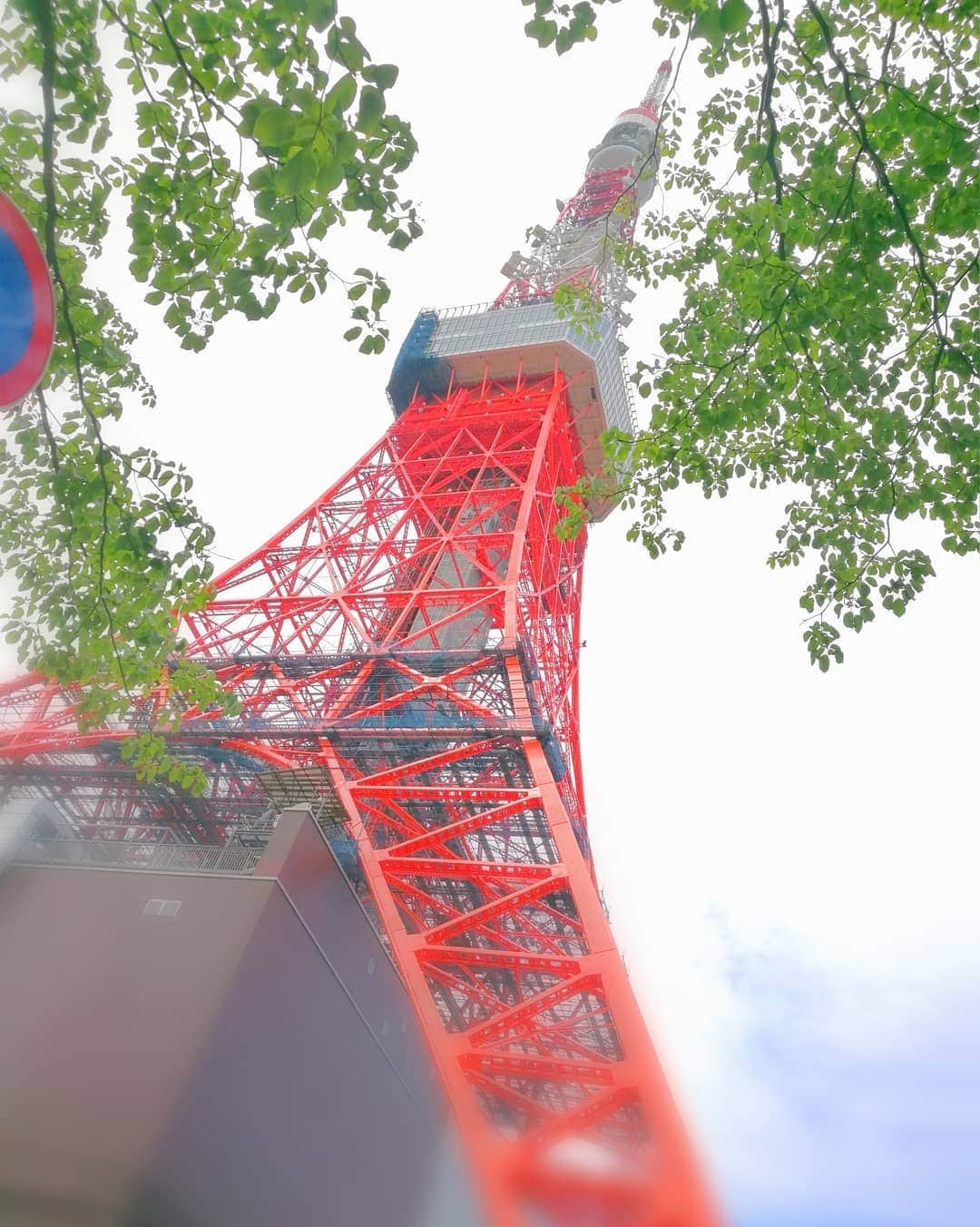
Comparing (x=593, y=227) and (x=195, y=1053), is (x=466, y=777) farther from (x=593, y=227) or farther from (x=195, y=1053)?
(x=593, y=227)

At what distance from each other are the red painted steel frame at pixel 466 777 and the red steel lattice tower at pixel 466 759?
0.16ft

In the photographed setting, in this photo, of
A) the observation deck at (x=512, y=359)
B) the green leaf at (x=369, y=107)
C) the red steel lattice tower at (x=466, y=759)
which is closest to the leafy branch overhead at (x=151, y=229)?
A: the green leaf at (x=369, y=107)

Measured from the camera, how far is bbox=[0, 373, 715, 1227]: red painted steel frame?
9969 mm

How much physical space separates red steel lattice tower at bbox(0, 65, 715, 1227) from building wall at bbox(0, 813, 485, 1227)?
1.17 meters

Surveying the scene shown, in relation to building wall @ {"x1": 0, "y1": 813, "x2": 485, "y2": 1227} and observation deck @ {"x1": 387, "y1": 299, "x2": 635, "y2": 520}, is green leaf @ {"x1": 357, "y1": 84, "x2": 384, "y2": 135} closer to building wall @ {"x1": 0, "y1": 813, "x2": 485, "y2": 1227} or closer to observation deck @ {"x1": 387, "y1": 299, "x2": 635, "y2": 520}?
building wall @ {"x1": 0, "y1": 813, "x2": 485, "y2": 1227}

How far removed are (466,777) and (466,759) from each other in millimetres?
1442

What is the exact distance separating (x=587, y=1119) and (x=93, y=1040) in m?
5.71

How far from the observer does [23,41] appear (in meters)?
4.87

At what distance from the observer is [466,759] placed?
52.1 ft

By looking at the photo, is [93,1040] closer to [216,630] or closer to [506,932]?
[506,932]

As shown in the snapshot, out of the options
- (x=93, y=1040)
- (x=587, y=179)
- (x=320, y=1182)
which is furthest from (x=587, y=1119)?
(x=587, y=179)

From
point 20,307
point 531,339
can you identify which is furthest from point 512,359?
point 20,307

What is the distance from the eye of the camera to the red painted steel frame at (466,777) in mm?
9969

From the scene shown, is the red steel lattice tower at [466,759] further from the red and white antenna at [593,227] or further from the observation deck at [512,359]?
the red and white antenna at [593,227]
